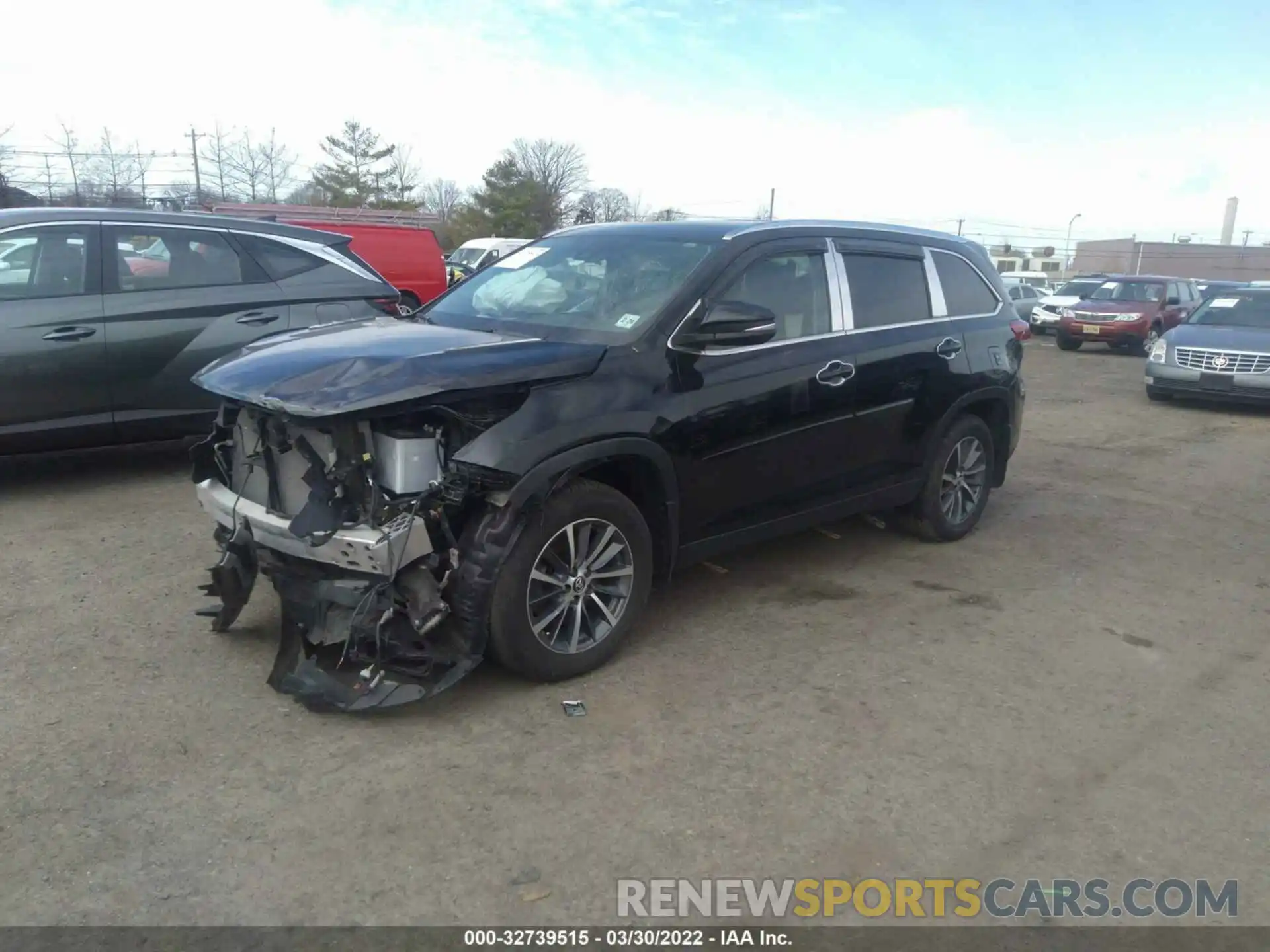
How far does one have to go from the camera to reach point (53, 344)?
592cm

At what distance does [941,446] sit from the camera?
18.9 ft

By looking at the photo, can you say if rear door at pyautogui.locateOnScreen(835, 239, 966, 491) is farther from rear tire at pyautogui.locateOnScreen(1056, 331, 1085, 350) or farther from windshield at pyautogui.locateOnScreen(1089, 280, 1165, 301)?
windshield at pyautogui.locateOnScreen(1089, 280, 1165, 301)

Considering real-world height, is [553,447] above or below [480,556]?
above

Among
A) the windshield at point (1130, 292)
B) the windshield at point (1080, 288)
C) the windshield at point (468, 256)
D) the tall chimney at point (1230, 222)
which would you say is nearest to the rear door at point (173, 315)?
the windshield at point (1130, 292)

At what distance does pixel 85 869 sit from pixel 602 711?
1.77m

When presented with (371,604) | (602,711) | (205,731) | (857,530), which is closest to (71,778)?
(205,731)

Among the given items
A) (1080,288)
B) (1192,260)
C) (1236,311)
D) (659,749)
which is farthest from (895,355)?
(1192,260)

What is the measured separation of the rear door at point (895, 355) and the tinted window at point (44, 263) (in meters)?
4.66

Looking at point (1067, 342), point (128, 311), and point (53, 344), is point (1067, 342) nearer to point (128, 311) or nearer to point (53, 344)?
point (128, 311)

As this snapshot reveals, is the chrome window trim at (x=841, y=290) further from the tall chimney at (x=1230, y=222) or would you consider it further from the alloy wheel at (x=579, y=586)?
the tall chimney at (x=1230, y=222)

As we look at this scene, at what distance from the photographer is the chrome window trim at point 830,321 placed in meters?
4.30
